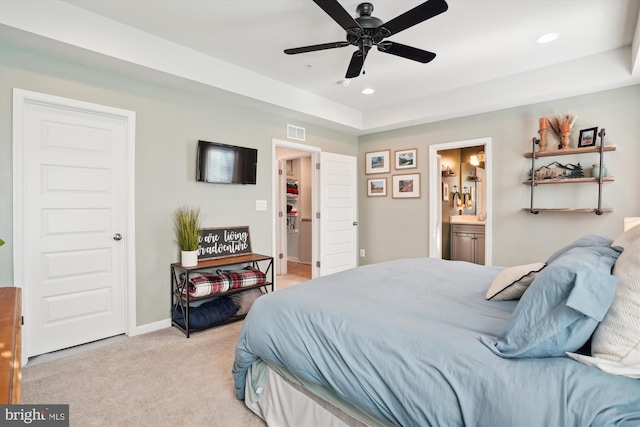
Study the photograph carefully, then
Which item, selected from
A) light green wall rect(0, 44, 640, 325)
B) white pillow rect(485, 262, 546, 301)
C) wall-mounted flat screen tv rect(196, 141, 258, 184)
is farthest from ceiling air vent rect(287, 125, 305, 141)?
white pillow rect(485, 262, 546, 301)

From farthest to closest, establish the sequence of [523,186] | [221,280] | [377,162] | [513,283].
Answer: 1. [377,162]
2. [523,186]
3. [221,280]
4. [513,283]

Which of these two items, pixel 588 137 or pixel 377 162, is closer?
pixel 588 137

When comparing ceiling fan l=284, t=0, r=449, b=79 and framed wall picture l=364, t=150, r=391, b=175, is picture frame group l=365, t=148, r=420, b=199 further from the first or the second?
ceiling fan l=284, t=0, r=449, b=79

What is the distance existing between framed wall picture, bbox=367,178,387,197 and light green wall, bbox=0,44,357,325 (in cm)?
188

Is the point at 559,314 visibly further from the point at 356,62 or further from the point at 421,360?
the point at 356,62

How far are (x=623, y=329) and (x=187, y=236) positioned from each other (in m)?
3.15

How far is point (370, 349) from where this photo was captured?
132cm

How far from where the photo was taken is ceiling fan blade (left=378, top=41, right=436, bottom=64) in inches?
98.2

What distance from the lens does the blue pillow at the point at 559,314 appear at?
1051 mm

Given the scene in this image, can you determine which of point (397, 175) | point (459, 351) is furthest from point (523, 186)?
point (459, 351)

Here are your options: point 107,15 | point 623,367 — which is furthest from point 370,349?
point 107,15

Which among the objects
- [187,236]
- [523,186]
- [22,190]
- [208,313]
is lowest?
[208,313]

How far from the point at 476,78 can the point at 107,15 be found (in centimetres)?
374

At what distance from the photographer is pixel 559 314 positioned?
1089 mm
